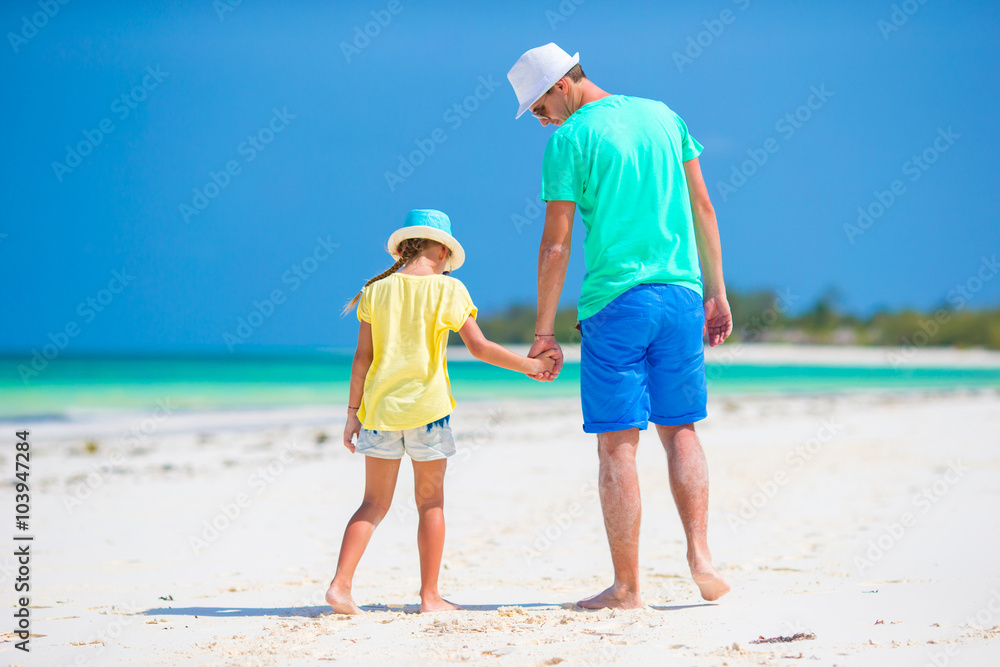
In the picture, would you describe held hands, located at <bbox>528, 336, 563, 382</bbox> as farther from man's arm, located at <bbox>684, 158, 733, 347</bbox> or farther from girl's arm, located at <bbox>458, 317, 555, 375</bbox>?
man's arm, located at <bbox>684, 158, 733, 347</bbox>

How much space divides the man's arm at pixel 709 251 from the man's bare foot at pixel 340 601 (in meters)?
1.55

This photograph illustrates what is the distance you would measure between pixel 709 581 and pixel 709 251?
3.79 ft

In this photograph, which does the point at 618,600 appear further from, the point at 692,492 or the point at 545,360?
the point at 545,360

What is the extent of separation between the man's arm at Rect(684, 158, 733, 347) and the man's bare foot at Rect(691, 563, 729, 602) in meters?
0.80

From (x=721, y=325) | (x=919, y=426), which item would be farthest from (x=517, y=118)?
(x=919, y=426)

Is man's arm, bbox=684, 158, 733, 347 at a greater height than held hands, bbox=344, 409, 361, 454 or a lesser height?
greater
